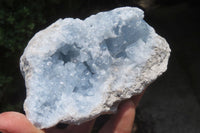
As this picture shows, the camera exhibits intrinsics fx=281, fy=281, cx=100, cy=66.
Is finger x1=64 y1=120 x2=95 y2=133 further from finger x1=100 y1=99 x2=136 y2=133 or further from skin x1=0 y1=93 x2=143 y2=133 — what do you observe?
finger x1=100 y1=99 x2=136 y2=133

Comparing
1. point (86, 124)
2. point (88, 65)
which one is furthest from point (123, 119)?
point (88, 65)

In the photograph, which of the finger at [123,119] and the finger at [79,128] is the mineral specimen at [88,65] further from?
the finger at [79,128]

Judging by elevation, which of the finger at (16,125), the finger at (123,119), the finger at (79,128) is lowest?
the finger at (79,128)

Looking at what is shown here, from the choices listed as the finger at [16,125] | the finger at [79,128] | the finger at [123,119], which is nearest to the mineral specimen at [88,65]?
the finger at [16,125]

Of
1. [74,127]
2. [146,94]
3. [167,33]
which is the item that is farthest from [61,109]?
[167,33]

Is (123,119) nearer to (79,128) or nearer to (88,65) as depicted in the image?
(79,128)
